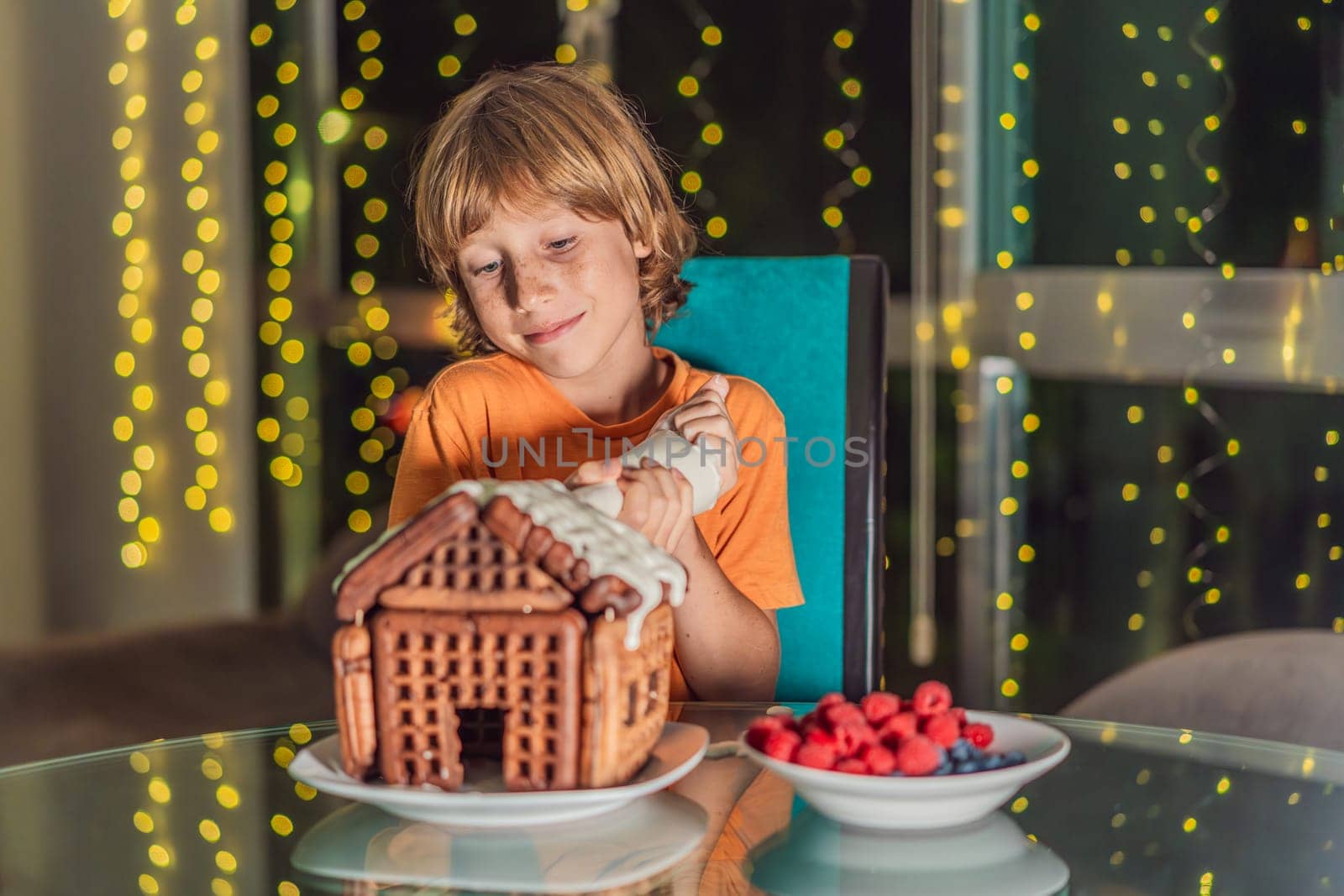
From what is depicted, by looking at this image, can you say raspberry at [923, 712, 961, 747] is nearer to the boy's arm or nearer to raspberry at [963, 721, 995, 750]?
raspberry at [963, 721, 995, 750]

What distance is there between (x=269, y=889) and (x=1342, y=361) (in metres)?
1.56

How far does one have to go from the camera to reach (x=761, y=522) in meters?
1.24

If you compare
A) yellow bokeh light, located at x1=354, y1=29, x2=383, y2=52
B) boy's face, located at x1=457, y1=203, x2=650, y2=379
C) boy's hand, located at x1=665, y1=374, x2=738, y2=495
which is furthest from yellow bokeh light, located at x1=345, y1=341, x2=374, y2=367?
boy's hand, located at x1=665, y1=374, x2=738, y2=495

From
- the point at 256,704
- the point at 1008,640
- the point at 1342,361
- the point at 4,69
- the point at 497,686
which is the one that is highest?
the point at 4,69

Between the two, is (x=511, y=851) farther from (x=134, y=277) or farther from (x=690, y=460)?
(x=134, y=277)


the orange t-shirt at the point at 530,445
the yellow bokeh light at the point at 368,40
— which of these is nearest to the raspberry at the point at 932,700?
the orange t-shirt at the point at 530,445

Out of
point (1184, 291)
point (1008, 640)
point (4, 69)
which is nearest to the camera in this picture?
point (1184, 291)

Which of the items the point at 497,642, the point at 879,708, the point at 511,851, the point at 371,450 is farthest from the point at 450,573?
the point at 371,450

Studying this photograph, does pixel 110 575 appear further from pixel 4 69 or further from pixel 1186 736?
pixel 1186 736

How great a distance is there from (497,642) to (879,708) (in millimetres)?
226

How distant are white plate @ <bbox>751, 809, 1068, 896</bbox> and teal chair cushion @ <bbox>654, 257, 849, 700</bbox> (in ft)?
1.62

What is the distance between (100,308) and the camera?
304 centimetres

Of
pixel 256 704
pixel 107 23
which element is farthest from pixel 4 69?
pixel 256 704

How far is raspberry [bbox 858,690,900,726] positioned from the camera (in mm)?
776
